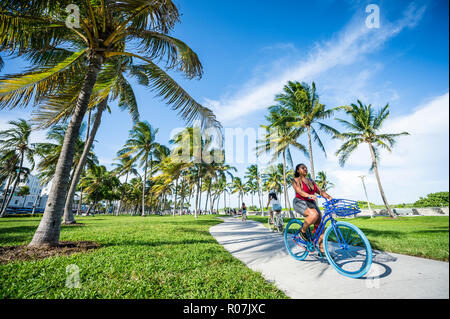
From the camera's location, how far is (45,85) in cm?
475

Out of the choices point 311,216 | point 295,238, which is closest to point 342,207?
point 311,216

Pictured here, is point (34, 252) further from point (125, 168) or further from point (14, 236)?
point (125, 168)

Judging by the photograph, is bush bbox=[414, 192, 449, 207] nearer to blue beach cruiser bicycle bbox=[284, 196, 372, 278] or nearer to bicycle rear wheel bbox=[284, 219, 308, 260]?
blue beach cruiser bicycle bbox=[284, 196, 372, 278]

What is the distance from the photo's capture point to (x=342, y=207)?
2.84 metres

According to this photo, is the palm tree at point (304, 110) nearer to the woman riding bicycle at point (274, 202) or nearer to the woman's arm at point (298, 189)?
the woman riding bicycle at point (274, 202)

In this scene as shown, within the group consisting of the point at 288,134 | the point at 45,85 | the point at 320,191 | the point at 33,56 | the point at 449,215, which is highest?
the point at 288,134

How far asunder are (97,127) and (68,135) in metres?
7.25

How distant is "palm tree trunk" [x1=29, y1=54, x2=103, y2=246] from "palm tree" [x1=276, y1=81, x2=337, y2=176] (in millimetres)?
14575

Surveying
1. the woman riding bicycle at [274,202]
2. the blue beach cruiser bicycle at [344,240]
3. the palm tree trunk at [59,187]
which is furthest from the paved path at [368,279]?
the palm tree trunk at [59,187]

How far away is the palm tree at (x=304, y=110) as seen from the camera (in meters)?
15.6

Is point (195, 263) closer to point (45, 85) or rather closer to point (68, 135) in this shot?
point (68, 135)

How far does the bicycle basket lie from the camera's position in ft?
9.14

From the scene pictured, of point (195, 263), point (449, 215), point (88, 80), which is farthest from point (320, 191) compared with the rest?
point (88, 80)

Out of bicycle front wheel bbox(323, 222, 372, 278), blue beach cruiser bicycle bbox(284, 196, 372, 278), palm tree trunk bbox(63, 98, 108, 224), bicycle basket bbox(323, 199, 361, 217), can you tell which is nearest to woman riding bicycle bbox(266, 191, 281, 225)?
blue beach cruiser bicycle bbox(284, 196, 372, 278)
